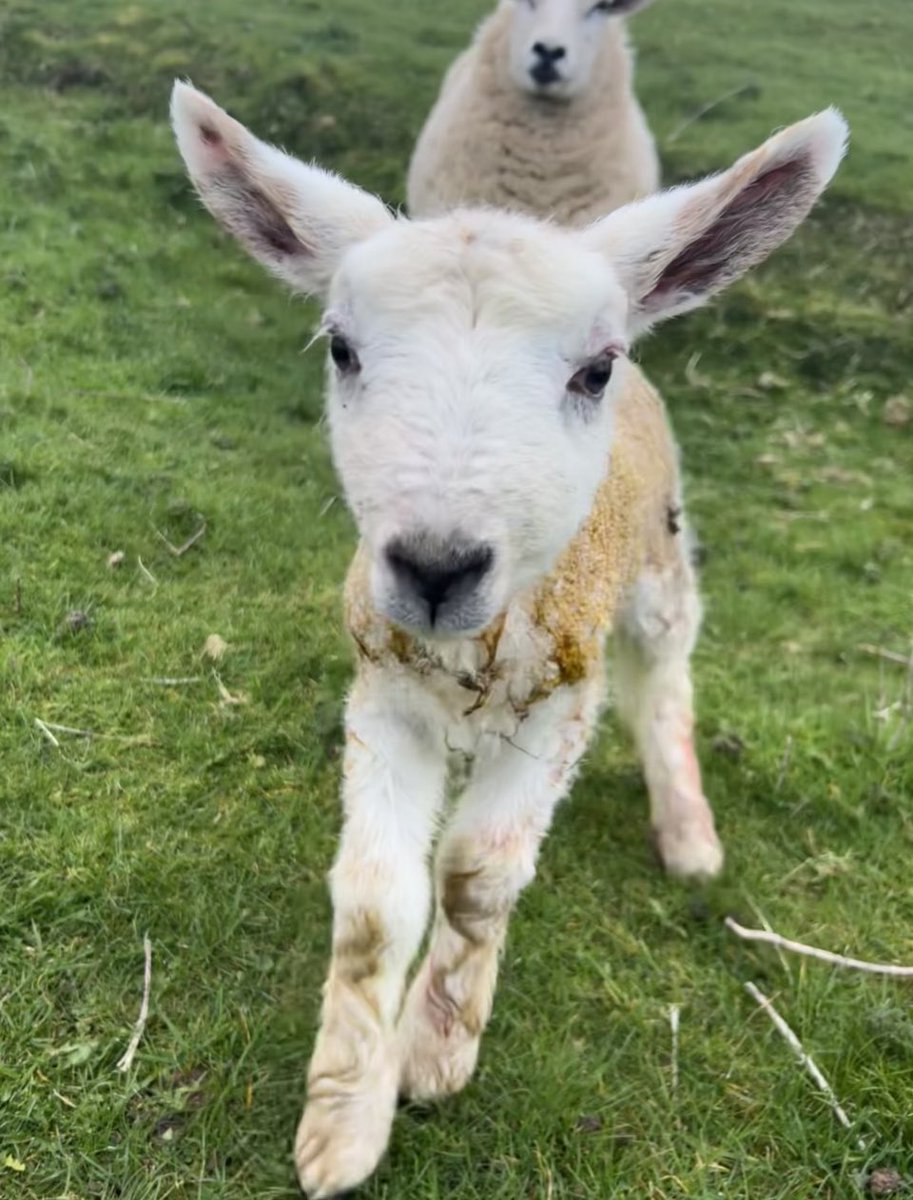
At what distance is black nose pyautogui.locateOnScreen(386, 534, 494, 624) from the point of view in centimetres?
201

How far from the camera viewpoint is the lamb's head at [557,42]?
652 cm

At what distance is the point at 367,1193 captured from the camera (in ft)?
8.43

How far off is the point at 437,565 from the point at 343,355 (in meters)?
0.69

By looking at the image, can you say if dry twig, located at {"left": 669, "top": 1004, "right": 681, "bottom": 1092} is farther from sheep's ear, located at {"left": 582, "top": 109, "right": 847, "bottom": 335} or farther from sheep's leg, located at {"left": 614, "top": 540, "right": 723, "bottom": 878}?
sheep's ear, located at {"left": 582, "top": 109, "right": 847, "bottom": 335}

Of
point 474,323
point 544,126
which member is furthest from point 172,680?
point 544,126

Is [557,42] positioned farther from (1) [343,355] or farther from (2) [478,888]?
(2) [478,888]

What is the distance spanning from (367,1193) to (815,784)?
7.54ft

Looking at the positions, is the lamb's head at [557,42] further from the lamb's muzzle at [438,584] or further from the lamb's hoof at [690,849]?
the lamb's muzzle at [438,584]

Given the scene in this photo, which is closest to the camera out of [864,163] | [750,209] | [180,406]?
[750,209]

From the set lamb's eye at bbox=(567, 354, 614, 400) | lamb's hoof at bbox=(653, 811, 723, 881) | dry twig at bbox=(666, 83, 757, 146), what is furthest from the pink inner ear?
dry twig at bbox=(666, 83, 757, 146)

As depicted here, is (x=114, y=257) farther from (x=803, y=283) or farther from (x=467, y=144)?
(x=803, y=283)

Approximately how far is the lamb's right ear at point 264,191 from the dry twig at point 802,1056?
7.50ft

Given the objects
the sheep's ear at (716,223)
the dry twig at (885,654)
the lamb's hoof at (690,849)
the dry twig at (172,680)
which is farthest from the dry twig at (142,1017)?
Answer: the dry twig at (885,654)

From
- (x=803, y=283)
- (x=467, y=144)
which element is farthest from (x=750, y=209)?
(x=803, y=283)
